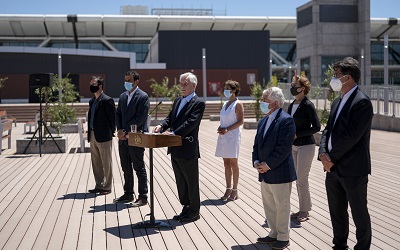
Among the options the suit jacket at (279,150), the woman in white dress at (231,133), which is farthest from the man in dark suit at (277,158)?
the woman in white dress at (231,133)

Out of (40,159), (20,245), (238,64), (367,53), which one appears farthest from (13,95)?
(20,245)

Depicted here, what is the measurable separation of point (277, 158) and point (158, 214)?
239 cm

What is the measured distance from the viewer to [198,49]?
45406mm

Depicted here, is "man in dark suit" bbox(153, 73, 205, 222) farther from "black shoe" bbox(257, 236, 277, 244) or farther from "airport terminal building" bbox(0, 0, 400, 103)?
"airport terminal building" bbox(0, 0, 400, 103)

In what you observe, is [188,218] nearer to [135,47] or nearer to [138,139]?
[138,139]

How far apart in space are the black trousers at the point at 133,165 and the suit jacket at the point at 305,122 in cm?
224

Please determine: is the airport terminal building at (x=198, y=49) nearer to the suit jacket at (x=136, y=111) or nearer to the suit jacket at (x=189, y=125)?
the suit jacket at (x=136, y=111)

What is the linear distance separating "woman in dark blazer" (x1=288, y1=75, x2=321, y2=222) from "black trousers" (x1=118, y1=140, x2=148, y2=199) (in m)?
2.19

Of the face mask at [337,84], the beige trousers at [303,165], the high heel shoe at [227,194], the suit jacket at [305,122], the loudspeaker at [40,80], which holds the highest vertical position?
the loudspeaker at [40,80]

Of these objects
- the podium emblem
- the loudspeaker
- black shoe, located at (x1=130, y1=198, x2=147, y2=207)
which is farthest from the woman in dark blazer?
the loudspeaker

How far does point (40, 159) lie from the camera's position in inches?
538

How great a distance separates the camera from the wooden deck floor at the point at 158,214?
A: 5742mm

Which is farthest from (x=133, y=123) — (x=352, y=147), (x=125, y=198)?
(x=352, y=147)

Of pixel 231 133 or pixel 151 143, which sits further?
pixel 231 133
